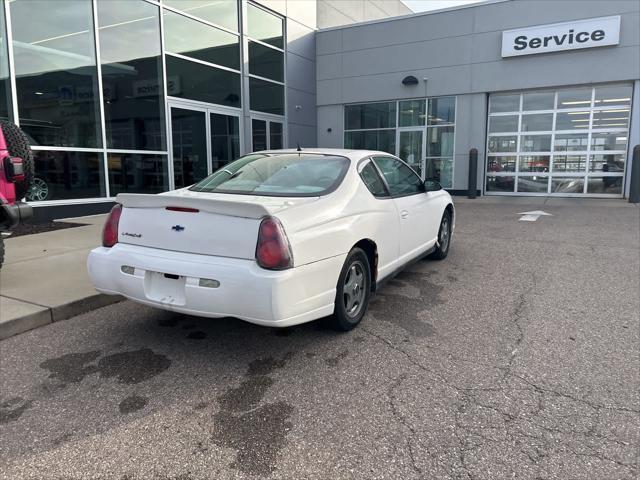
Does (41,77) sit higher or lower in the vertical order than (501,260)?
higher

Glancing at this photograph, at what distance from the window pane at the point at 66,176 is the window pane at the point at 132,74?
75 cm

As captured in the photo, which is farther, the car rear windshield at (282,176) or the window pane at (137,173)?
the window pane at (137,173)

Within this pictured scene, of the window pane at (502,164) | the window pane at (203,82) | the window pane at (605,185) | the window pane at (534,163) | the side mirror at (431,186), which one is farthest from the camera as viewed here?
the window pane at (502,164)

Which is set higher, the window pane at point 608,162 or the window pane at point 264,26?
the window pane at point 264,26

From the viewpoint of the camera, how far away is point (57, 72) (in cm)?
993

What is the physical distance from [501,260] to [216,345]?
4440 millimetres

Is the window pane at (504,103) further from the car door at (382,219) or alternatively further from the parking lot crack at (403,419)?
the parking lot crack at (403,419)

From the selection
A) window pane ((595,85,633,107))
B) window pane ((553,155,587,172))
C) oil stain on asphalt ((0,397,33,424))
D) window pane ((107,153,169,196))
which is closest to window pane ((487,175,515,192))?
window pane ((553,155,587,172))

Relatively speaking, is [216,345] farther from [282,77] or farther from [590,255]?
[282,77]

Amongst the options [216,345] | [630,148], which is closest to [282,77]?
[630,148]

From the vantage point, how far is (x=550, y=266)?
6.38 m

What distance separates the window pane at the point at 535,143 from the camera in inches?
628

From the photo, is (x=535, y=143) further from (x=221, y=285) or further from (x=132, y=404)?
(x=132, y=404)

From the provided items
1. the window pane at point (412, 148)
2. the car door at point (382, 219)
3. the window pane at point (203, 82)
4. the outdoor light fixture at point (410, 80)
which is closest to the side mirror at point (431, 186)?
the car door at point (382, 219)
